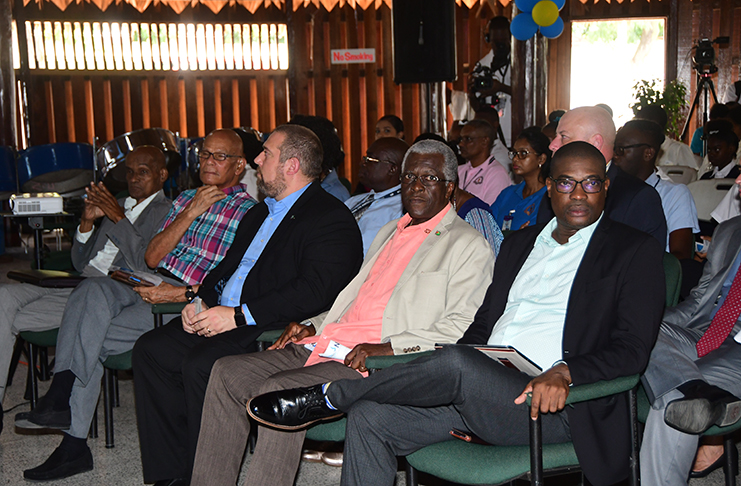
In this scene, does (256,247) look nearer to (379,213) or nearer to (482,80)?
(379,213)

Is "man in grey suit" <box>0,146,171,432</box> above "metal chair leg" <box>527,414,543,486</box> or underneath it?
above

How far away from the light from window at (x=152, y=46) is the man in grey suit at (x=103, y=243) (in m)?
6.18

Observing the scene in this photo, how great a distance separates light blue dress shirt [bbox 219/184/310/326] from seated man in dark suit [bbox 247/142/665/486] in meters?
0.86

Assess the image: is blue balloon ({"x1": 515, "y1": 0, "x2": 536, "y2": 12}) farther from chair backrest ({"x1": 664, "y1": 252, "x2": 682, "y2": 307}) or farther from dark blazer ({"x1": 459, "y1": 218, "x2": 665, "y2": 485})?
dark blazer ({"x1": 459, "y1": 218, "x2": 665, "y2": 485})

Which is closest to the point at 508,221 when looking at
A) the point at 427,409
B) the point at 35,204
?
the point at 427,409

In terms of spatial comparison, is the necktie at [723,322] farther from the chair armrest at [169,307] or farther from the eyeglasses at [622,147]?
the chair armrest at [169,307]

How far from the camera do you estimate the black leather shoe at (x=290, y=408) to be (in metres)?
2.05

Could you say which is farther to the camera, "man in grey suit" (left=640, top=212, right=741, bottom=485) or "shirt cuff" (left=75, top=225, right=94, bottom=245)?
"shirt cuff" (left=75, top=225, right=94, bottom=245)

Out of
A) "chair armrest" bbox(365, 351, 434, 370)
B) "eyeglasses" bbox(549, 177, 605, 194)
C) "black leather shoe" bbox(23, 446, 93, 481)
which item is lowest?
"black leather shoe" bbox(23, 446, 93, 481)

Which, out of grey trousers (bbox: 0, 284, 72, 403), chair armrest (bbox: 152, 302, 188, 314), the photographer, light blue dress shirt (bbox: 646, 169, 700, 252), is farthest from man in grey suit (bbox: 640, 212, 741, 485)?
the photographer

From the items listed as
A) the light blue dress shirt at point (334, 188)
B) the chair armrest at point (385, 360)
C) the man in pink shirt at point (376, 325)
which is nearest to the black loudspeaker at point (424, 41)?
the light blue dress shirt at point (334, 188)

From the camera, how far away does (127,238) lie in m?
3.44

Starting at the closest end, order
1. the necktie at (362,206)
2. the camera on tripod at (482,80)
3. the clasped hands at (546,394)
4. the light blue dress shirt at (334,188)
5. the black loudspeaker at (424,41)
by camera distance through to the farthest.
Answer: the clasped hands at (546,394) < the necktie at (362,206) < the light blue dress shirt at (334,188) < the black loudspeaker at (424,41) < the camera on tripod at (482,80)

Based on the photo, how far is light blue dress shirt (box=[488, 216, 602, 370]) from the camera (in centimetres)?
209
